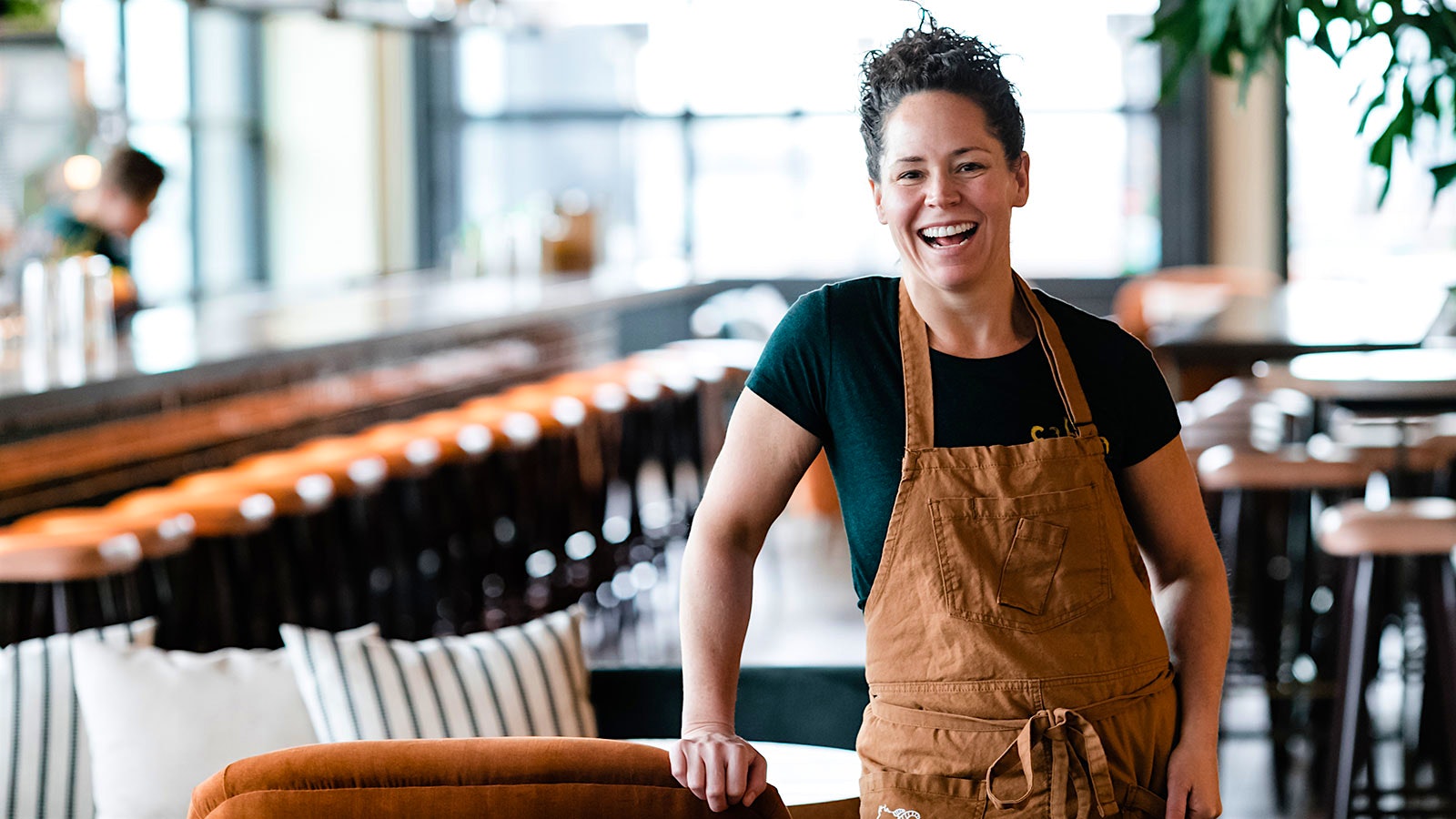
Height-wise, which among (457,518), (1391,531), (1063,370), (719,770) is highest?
(1063,370)

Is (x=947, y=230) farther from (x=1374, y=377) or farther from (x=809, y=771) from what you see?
(x=1374, y=377)

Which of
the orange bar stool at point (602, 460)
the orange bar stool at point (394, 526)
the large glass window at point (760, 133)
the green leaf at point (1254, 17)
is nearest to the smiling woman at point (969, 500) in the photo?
the green leaf at point (1254, 17)

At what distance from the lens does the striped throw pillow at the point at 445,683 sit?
7.18 ft

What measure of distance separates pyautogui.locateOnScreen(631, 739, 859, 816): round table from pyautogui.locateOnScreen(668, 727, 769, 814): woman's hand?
1.38ft

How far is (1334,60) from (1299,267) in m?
7.55

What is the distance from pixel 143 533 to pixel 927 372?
2.16 metres

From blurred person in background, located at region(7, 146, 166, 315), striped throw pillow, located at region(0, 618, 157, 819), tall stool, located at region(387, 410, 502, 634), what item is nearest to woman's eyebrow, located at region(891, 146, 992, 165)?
striped throw pillow, located at region(0, 618, 157, 819)

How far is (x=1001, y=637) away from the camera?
150cm

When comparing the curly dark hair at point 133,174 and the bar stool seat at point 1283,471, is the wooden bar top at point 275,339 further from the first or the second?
the bar stool seat at point 1283,471

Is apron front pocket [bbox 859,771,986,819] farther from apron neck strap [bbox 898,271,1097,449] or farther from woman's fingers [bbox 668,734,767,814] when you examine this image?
apron neck strap [bbox 898,271,1097,449]

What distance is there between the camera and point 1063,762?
4.79ft

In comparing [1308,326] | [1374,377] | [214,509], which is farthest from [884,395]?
[1308,326]

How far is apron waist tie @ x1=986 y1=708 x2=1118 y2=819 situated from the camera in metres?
1.46

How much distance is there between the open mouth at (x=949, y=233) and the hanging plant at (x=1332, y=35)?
821mm
